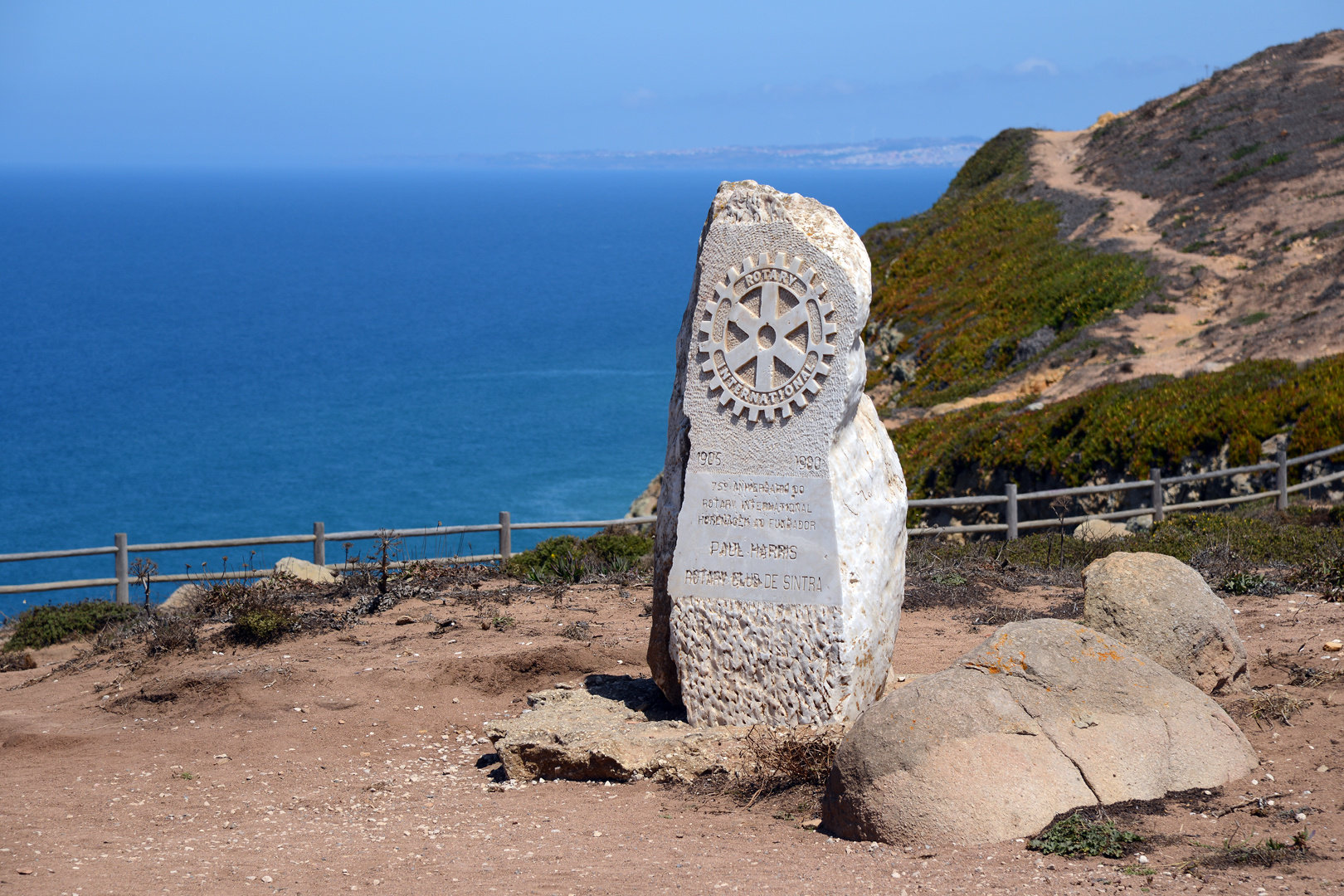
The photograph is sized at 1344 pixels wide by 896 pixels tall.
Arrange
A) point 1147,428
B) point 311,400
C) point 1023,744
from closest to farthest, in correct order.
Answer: point 1023,744
point 1147,428
point 311,400

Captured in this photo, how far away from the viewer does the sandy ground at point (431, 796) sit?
5.84 m

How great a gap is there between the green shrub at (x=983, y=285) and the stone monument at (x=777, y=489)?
77.9 ft

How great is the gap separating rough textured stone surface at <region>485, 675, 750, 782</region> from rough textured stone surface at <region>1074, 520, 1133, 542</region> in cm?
895

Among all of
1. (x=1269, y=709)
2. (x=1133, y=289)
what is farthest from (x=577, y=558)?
(x=1133, y=289)

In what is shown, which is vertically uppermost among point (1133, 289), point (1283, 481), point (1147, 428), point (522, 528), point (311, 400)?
point (1133, 289)

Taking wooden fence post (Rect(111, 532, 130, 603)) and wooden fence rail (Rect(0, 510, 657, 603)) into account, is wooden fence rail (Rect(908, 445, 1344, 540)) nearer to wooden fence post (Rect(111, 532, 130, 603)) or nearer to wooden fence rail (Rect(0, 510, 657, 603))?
wooden fence rail (Rect(0, 510, 657, 603))

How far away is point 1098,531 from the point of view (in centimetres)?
1562

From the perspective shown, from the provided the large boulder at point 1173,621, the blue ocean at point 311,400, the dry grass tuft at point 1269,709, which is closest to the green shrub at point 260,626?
the blue ocean at point 311,400

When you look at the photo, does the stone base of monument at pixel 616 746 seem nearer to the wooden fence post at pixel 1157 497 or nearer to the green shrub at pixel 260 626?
the green shrub at pixel 260 626

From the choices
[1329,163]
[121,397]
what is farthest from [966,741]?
[121,397]

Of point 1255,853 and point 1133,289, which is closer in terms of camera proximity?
point 1255,853

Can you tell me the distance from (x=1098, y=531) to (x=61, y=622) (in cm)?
1263

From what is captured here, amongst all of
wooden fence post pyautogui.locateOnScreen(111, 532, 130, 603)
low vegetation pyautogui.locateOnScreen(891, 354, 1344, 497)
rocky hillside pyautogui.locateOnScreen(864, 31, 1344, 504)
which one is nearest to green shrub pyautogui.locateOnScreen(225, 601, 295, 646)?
wooden fence post pyautogui.locateOnScreen(111, 532, 130, 603)

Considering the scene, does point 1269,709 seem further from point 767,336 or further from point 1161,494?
point 1161,494
